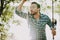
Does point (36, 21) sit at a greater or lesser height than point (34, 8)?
lesser

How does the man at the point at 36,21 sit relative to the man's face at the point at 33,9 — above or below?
below

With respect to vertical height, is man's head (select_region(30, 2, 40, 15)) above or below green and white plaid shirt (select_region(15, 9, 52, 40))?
above

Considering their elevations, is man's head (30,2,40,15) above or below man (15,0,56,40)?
above

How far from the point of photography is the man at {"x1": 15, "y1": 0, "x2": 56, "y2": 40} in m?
1.02

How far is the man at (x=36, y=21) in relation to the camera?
40.3 inches

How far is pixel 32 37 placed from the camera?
102 centimetres

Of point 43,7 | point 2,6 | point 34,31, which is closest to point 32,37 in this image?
point 34,31

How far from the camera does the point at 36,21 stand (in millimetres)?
1032

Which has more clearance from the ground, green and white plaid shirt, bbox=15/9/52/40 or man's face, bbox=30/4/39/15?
man's face, bbox=30/4/39/15

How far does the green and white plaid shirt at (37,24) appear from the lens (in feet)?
3.35

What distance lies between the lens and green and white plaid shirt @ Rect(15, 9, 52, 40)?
40.3 inches

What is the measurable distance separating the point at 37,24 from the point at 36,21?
0.10 feet

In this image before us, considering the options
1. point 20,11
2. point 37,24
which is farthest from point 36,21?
point 20,11

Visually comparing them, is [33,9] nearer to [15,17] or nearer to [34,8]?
[34,8]
